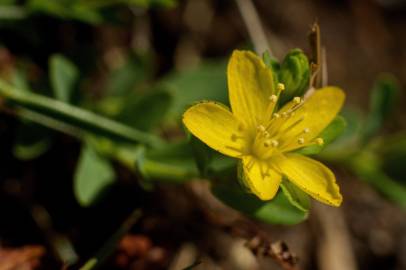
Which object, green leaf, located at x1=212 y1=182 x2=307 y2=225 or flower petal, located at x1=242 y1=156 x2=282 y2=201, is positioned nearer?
flower petal, located at x1=242 y1=156 x2=282 y2=201

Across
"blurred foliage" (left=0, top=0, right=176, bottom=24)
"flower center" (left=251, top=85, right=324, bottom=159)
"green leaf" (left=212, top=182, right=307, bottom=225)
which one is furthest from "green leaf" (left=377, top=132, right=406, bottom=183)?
"blurred foliage" (left=0, top=0, right=176, bottom=24)

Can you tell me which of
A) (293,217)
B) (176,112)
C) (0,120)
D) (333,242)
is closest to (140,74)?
(176,112)

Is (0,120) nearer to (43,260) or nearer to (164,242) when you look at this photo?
(43,260)

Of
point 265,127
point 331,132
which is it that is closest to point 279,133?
point 265,127

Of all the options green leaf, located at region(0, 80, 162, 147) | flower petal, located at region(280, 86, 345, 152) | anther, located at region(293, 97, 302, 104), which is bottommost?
green leaf, located at region(0, 80, 162, 147)

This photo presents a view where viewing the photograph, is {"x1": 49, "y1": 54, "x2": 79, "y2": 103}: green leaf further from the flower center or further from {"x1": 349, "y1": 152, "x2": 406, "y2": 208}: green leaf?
{"x1": 349, "y1": 152, "x2": 406, "y2": 208}: green leaf

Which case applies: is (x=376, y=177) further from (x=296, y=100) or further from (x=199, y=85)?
(x=296, y=100)

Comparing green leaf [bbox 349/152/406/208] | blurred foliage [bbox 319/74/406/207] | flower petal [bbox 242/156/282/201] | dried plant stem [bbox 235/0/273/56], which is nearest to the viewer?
flower petal [bbox 242/156/282/201]
